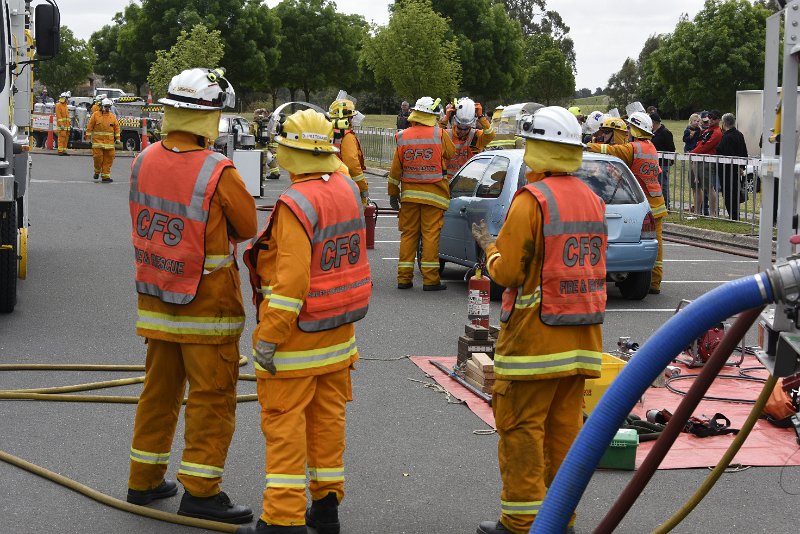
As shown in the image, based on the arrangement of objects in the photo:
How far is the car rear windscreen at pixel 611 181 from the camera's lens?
39.6 feet

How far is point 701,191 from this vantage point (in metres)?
20.5

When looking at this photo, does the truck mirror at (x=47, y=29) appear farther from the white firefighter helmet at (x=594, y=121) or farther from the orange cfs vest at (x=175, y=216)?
the white firefighter helmet at (x=594, y=121)

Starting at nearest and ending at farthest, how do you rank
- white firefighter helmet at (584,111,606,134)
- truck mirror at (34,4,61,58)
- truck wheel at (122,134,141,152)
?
truck mirror at (34,4,61,58) < white firefighter helmet at (584,111,606,134) < truck wheel at (122,134,141,152)

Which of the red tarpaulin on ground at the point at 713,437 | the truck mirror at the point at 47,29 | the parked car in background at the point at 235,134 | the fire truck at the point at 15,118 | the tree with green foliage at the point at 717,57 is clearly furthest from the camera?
the tree with green foliage at the point at 717,57

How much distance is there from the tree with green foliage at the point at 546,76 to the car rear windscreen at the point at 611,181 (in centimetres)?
7193

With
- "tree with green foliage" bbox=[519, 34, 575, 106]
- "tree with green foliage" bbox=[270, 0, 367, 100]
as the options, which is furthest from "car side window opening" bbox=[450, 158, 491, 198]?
"tree with green foliage" bbox=[519, 34, 575, 106]

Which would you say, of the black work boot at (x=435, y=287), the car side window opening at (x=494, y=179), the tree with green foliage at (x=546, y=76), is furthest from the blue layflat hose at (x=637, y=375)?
the tree with green foliage at (x=546, y=76)

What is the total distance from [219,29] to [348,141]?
57.3m

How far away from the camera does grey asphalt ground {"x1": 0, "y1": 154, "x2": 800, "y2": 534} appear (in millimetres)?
5840

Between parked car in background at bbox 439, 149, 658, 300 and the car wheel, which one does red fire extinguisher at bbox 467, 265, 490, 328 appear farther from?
the car wheel

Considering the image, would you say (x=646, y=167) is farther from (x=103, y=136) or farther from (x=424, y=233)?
(x=103, y=136)

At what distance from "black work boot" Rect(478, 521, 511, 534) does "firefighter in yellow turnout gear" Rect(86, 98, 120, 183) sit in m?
22.6

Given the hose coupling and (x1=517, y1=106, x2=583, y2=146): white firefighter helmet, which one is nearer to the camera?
the hose coupling

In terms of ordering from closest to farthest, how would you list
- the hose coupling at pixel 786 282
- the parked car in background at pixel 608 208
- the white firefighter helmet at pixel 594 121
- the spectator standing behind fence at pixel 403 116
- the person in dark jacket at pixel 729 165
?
the hose coupling at pixel 786 282 → the parked car in background at pixel 608 208 → the white firefighter helmet at pixel 594 121 → the person in dark jacket at pixel 729 165 → the spectator standing behind fence at pixel 403 116
